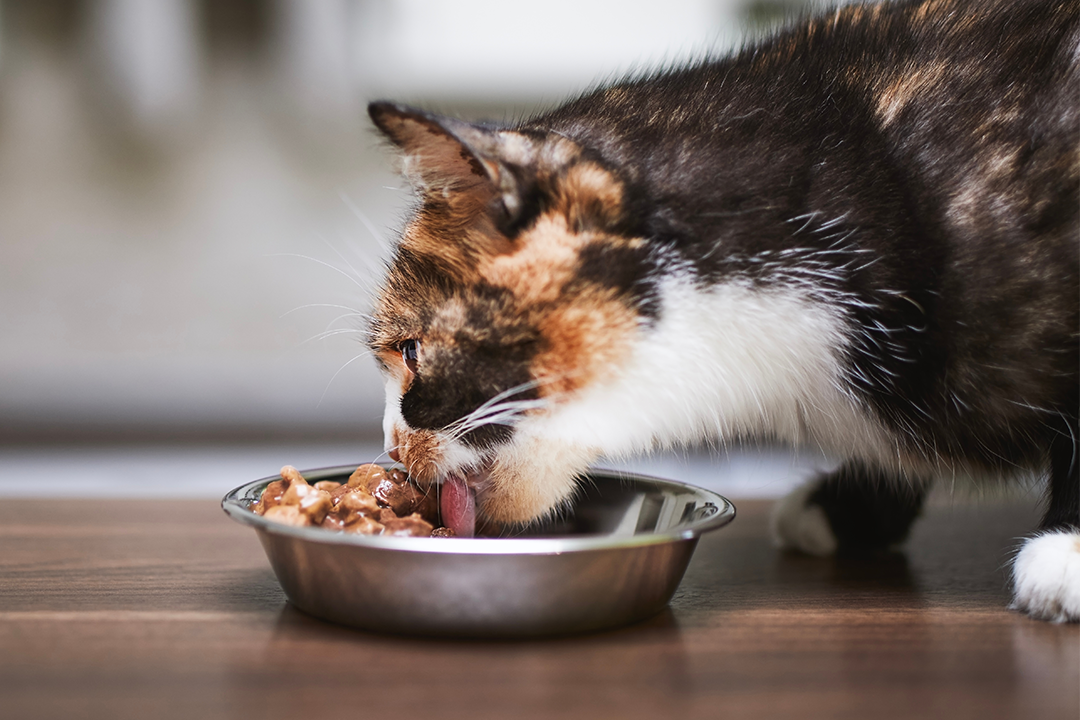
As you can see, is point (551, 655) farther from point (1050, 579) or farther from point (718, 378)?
point (1050, 579)

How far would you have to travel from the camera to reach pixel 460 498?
2.68 ft

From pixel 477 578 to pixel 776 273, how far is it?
355 mm

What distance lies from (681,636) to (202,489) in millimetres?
1283

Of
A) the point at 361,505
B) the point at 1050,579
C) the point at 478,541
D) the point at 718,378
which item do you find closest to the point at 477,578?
the point at 478,541

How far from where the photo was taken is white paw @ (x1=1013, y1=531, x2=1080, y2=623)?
0.71 m

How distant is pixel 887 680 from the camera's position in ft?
1.92

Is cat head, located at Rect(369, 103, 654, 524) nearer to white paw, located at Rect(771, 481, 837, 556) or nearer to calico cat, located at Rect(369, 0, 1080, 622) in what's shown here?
calico cat, located at Rect(369, 0, 1080, 622)

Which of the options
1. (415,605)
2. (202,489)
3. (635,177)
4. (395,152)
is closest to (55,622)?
(415,605)

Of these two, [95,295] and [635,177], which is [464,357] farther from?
[95,295]

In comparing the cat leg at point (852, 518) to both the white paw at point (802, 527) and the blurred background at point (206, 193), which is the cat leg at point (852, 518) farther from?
the blurred background at point (206, 193)

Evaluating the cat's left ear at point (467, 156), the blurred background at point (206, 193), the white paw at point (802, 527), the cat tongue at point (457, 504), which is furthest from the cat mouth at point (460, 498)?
the blurred background at point (206, 193)

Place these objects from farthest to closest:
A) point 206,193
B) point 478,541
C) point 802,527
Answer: point 206,193 < point 802,527 < point 478,541

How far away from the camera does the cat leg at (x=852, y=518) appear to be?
0.98m

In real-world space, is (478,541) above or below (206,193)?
below
